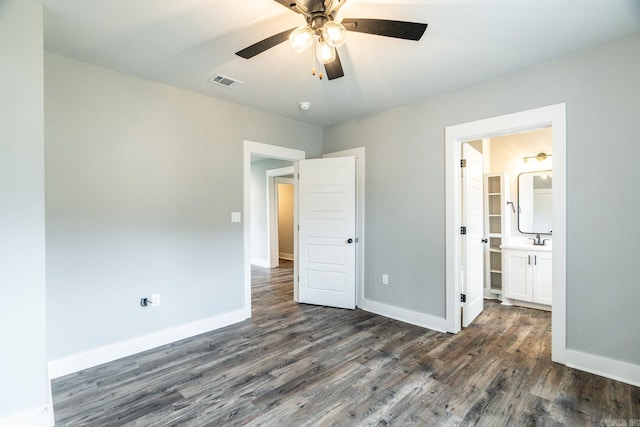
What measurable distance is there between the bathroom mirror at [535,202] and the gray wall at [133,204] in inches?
156

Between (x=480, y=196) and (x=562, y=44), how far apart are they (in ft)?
5.90

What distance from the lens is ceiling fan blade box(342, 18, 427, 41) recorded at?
1542mm

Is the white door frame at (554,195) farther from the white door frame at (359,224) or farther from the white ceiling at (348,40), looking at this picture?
the white door frame at (359,224)

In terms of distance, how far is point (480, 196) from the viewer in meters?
3.67

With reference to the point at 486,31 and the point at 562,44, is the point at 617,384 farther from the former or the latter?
the point at 486,31

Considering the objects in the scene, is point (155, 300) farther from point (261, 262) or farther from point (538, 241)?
point (538, 241)

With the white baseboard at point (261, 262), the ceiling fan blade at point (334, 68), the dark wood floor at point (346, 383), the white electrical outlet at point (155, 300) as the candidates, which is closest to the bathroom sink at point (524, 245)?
the dark wood floor at point (346, 383)

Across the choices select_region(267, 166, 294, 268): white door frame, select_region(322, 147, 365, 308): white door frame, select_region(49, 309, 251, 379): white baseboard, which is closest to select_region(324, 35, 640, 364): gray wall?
select_region(322, 147, 365, 308): white door frame

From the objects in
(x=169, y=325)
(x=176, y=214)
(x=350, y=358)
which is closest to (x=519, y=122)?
(x=350, y=358)

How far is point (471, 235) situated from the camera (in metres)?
3.38

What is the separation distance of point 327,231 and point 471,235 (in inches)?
69.3

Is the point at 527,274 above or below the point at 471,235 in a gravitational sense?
below

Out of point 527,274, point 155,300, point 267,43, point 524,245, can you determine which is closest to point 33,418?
point 155,300

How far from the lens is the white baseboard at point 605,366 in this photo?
2.15 metres
